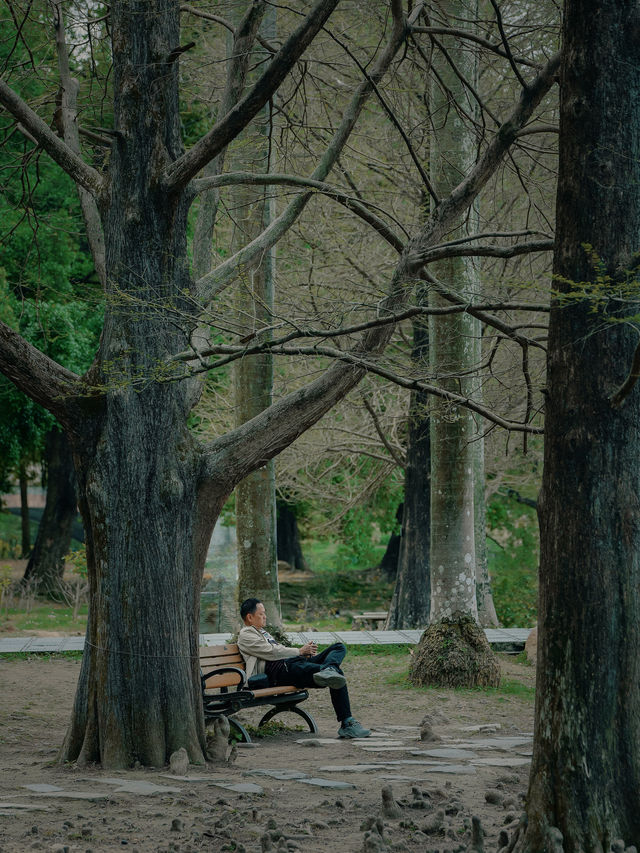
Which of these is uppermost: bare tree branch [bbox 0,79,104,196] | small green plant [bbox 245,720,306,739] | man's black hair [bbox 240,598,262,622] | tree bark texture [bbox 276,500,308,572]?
bare tree branch [bbox 0,79,104,196]

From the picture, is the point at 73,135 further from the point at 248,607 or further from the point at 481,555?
the point at 481,555

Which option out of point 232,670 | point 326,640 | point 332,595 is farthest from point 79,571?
point 232,670

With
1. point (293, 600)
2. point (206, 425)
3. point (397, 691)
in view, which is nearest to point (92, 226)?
point (397, 691)

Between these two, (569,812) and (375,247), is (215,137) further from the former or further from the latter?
(375,247)

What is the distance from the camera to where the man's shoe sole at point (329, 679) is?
25.9ft

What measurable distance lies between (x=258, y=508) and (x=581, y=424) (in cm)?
797

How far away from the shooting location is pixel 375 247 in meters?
16.4

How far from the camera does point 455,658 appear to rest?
1048 cm

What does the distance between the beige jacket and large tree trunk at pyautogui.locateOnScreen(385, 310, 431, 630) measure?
24.3 ft

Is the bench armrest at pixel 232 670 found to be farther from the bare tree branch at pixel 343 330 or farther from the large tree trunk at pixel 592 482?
the large tree trunk at pixel 592 482

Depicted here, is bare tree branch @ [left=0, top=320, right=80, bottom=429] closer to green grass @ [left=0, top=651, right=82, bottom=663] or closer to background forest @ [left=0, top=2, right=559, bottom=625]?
background forest @ [left=0, top=2, right=559, bottom=625]

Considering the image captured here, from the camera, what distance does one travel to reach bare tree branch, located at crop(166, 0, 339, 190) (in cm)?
652

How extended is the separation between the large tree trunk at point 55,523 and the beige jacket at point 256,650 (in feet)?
46.1

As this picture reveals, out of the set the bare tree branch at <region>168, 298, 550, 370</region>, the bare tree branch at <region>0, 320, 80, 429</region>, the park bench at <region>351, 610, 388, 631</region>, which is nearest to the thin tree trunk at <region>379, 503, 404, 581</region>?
the park bench at <region>351, 610, 388, 631</region>
